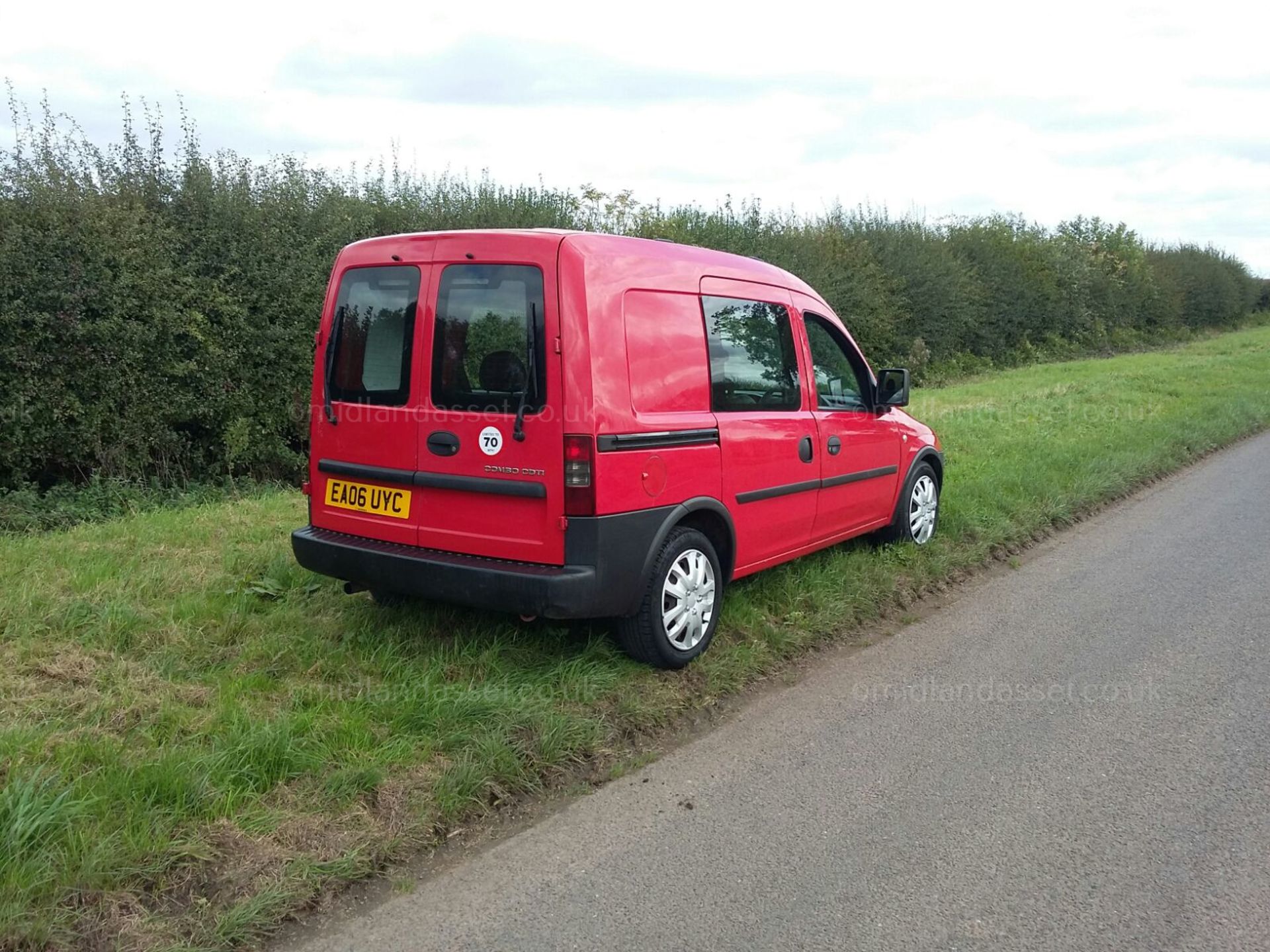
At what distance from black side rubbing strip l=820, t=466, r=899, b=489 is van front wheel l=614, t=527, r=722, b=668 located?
1.26 m

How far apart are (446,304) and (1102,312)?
34.8 metres

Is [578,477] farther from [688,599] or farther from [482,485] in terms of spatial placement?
[688,599]

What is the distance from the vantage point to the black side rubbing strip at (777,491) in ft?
17.2

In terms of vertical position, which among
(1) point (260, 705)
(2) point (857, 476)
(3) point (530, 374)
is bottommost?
(1) point (260, 705)

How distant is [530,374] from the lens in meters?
4.37

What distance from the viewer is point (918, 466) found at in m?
7.14

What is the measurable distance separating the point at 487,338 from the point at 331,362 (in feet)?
3.43

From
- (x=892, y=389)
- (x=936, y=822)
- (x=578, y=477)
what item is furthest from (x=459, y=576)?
(x=892, y=389)

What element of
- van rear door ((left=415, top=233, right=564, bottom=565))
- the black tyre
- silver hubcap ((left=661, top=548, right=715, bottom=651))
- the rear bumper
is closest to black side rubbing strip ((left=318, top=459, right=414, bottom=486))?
van rear door ((left=415, top=233, right=564, bottom=565))

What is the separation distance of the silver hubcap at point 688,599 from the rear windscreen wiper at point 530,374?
1.00 m

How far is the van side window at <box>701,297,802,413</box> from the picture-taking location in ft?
16.8

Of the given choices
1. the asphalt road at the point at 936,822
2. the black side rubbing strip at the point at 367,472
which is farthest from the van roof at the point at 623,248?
the asphalt road at the point at 936,822

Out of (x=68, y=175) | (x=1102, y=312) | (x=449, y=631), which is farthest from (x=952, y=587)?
(x=1102, y=312)

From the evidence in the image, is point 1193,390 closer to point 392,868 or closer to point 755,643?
point 755,643
